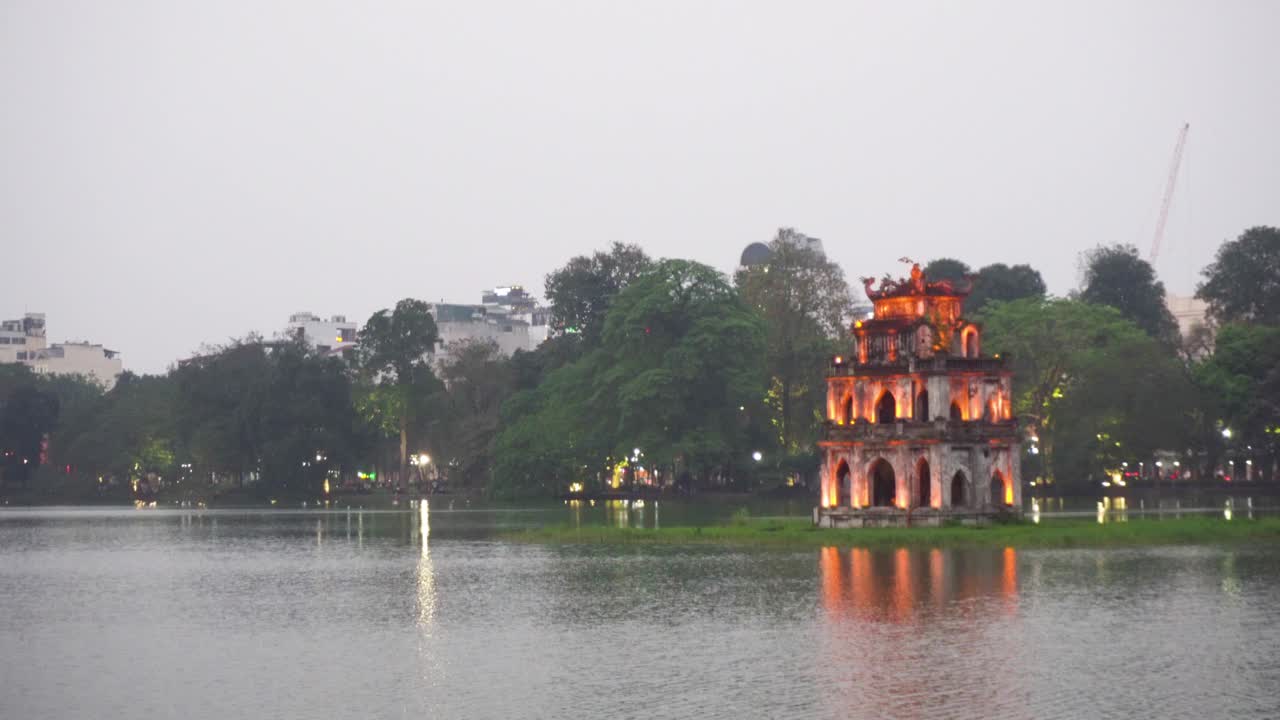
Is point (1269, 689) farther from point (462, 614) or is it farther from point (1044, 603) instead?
point (462, 614)

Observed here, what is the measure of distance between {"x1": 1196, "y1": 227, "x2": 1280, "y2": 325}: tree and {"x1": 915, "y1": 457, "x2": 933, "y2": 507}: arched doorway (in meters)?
113

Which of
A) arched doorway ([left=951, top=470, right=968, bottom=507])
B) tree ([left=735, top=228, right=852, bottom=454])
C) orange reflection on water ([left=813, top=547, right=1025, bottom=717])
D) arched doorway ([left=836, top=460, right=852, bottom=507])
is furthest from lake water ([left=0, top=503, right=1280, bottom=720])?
tree ([left=735, top=228, right=852, bottom=454])

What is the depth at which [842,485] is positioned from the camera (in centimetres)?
9725

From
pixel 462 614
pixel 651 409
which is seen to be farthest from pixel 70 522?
pixel 462 614

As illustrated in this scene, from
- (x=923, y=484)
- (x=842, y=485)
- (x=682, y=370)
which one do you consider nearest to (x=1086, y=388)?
(x=682, y=370)

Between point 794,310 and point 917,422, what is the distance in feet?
265

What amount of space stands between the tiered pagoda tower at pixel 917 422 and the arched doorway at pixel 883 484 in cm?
6

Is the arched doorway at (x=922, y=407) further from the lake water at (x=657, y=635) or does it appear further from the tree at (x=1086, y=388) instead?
the tree at (x=1086, y=388)

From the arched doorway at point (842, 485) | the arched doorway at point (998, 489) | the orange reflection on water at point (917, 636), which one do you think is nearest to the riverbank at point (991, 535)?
the arched doorway at point (842, 485)

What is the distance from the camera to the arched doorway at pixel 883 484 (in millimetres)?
97000

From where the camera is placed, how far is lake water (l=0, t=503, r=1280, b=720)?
3825 centimetres

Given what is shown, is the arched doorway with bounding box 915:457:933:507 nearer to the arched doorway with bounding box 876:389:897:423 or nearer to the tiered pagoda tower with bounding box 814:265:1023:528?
the tiered pagoda tower with bounding box 814:265:1023:528

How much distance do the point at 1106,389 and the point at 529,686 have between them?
114 metres

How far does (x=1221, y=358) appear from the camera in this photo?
149125mm
